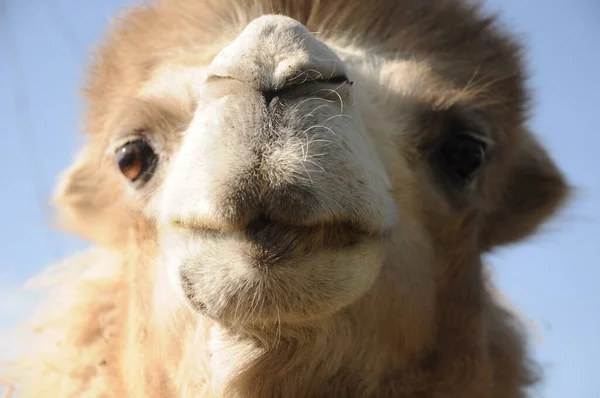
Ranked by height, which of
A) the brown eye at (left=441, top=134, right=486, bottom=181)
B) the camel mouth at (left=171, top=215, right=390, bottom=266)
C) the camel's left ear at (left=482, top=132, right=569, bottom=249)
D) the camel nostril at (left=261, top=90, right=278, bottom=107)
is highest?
the camel's left ear at (left=482, top=132, right=569, bottom=249)

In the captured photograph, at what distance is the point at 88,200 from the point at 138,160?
106 centimetres

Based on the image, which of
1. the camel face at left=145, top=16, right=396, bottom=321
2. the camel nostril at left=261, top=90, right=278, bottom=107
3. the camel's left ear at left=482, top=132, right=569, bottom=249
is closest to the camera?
the camel face at left=145, top=16, right=396, bottom=321

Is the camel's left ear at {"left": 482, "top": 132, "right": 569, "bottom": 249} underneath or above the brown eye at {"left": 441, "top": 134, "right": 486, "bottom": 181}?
above

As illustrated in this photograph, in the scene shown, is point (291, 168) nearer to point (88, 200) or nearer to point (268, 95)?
point (268, 95)

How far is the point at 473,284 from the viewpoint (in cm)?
347

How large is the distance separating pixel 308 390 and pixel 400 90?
50.2 inches

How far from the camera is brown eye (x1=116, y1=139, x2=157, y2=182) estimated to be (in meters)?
3.10

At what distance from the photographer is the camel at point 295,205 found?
2.18 meters

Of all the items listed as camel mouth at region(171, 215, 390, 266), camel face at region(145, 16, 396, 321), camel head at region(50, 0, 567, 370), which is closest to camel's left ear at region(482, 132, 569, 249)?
camel head at region(50, 0, 567, 370)

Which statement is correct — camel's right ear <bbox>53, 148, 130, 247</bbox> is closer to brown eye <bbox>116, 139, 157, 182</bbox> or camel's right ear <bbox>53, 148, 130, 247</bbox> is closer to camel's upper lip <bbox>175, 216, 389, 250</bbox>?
brown eye <bbox>116, 139, 157, 182</bbox>

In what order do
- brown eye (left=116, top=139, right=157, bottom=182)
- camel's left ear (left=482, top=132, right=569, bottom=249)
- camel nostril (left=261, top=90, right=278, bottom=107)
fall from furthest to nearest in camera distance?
1. camel's left ear (left=482, top=132, right=569, bottom=249)
2. brown eye (left=116, top=139, right=157, bottom=182)
3. camel nostril (left=261, top=90, right=278, bottom=107)

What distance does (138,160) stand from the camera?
3.12 meters

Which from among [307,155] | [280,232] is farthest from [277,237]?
[307,155]

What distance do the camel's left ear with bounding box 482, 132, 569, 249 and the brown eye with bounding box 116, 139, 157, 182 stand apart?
6.60 ft
